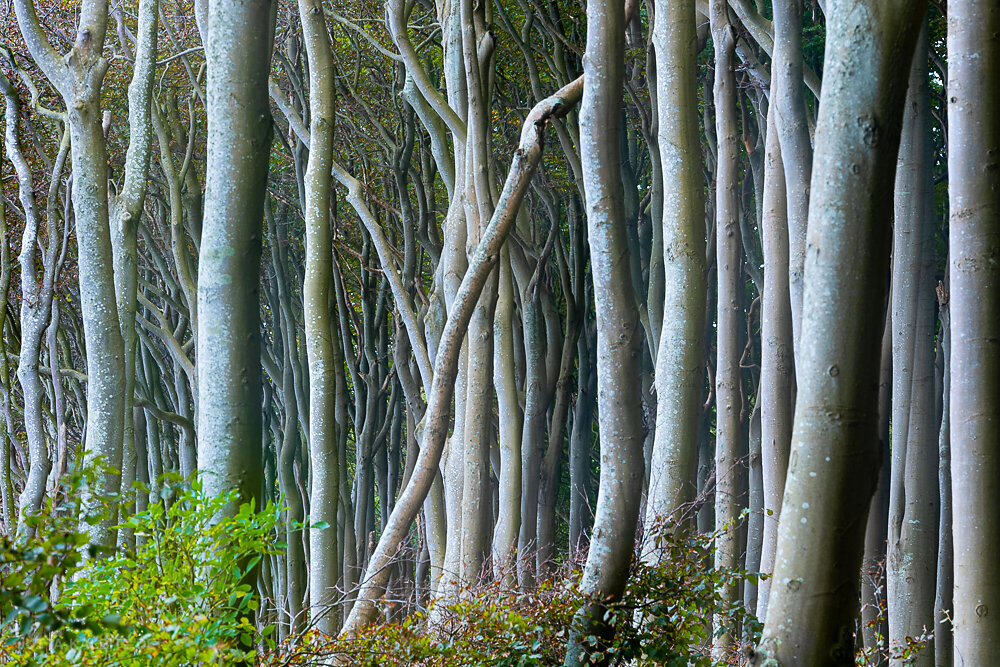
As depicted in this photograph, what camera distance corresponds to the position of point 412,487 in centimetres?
595

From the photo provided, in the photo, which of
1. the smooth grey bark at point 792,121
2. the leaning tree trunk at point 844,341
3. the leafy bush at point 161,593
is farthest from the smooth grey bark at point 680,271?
the leafy bush at point 161,593

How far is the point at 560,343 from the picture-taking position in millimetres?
12156

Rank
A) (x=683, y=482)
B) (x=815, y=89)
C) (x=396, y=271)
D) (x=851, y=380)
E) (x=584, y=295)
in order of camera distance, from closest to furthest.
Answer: (x=851, y=380), (x=683, y=482), (x=815, y=89), (x=396, y=271), (x=584, y=295)

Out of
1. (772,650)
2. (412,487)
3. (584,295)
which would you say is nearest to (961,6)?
(772,650)

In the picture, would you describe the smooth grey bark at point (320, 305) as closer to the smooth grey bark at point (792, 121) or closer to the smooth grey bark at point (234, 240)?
the smooth grey bark at point (234, 240)

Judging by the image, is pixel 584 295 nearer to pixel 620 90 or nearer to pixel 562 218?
pixel 562 218

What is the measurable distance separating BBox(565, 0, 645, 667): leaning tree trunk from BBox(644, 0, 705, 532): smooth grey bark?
1.03 m

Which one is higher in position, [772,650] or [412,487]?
[412,487]

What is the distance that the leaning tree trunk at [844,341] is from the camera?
9.53ft

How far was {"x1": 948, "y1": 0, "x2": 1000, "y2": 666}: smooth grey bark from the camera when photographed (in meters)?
4.17

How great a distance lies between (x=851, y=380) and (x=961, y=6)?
2.29 m

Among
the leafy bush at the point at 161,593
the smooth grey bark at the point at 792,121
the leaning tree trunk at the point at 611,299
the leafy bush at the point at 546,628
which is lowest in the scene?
the leafy bush at the point at 546,628

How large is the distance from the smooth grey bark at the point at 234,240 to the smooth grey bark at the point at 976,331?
123 inches

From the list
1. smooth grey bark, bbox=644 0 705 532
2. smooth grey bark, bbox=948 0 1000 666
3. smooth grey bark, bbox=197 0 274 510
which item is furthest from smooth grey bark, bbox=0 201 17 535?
smooth grey bark, bbox=948 0 1000 666
